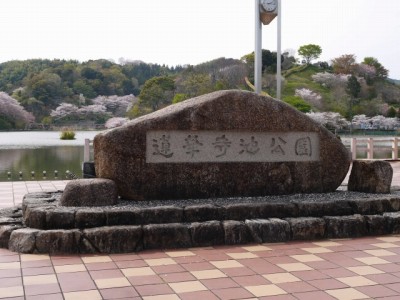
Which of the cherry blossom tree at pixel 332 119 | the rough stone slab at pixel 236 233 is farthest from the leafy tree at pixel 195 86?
the rough stone slab at pixel 236 233

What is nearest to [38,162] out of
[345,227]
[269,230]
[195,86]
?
[269,230]

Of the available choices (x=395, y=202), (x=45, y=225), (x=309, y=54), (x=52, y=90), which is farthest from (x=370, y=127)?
(x=45, y=225)

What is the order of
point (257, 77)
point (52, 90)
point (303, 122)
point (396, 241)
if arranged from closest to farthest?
point (396, 241) → point (303, 122) → point (257, 77) → point (52, 90)

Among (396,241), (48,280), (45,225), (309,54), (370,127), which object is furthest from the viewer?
(309,54)

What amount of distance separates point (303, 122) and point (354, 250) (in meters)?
1.93

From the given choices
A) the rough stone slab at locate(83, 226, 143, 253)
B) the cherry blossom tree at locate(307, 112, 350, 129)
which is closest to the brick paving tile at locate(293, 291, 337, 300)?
the rough stone slab at locate(83, 226, 143, 253)

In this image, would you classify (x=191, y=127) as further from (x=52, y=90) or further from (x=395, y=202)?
(x=52, y=90)

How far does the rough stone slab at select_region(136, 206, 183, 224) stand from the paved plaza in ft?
1.22

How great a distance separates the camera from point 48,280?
3.53 m

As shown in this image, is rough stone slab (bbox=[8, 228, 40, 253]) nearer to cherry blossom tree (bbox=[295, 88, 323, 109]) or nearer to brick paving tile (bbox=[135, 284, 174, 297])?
brick paving tile (bbox=[135, 284, 174, 297])

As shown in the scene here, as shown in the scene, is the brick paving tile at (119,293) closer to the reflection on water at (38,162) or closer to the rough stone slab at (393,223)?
the rough stone slab at (393,223)

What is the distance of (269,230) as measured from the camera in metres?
4.90

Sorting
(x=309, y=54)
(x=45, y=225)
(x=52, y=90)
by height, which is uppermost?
(x=309, y=54)

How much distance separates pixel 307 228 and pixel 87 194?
8.11 feet
